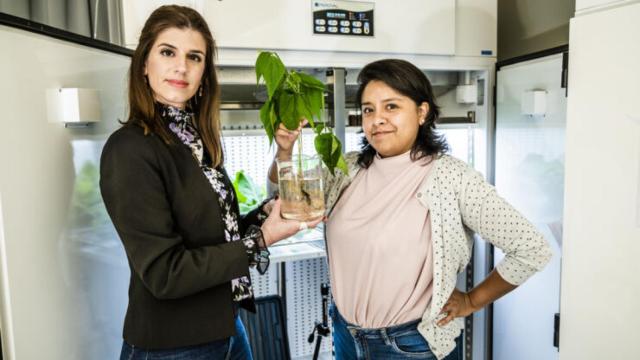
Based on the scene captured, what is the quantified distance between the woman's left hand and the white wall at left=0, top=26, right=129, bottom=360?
0.86m

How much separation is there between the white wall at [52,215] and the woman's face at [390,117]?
0.68m

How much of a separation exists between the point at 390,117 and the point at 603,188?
21.8 inches

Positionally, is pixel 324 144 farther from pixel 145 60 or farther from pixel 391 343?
pixel 391 343

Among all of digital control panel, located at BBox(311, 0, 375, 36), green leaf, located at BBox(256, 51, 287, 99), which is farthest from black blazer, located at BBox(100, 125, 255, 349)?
digital control panel, located at BBox(311, 0, 375, 36)

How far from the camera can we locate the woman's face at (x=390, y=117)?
1.27m

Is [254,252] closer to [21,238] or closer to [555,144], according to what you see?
[21,238]

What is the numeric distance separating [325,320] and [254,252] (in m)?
1.19

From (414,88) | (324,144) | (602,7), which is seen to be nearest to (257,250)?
(324,144)

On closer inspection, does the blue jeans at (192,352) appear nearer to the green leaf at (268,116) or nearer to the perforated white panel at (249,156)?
the green leaf at (268,116)

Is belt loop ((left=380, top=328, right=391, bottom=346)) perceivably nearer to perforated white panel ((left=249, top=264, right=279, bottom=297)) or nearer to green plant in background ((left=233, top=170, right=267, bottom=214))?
green plant in background ((left=233, top=170, right=267, bottom=214))

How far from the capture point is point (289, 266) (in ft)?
7.57

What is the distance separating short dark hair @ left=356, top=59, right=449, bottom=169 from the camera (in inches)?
49.7

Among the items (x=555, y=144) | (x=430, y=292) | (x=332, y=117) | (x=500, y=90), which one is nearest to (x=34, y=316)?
(x=430, y=292)

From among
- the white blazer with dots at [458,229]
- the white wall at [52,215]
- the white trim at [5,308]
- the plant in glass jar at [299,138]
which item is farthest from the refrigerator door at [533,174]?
the white trim at [5,308]
